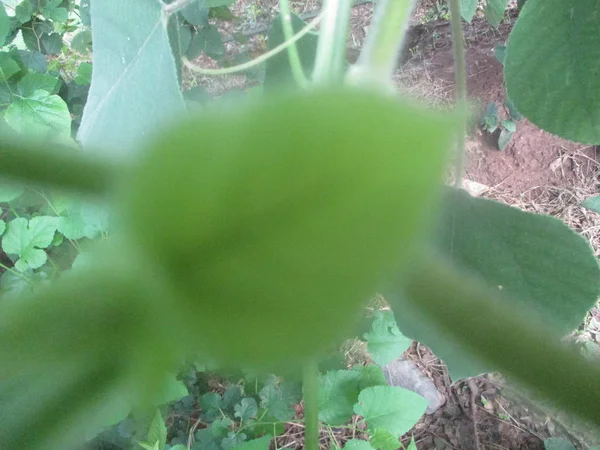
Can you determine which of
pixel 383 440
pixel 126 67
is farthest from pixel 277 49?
pixel 383 440

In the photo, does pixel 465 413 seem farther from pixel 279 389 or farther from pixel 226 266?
pixel 226 266

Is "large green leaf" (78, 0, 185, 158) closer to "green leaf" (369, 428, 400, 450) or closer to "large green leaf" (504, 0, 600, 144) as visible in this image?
"large green leaf" (504, 0, 600, 144)

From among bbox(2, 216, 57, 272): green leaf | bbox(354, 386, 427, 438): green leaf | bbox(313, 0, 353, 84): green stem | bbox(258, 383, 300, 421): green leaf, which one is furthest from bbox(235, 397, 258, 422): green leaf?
bbox(313, 0, 353, 84): green stem

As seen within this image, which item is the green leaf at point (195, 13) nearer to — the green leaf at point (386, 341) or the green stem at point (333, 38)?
the green leaf at point (386, 341)

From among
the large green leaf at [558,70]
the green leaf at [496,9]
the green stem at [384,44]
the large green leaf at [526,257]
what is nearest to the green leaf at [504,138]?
the green leaf at [496,9]

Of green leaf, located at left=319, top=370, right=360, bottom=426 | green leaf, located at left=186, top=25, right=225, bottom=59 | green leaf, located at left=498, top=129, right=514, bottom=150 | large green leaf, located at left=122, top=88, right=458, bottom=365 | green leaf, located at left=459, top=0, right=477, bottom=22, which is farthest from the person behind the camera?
green leaf, located at left=498, top=129, right=514, bottom=150

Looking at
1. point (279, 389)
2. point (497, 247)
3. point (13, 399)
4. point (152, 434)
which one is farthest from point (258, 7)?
point (13, 399)
